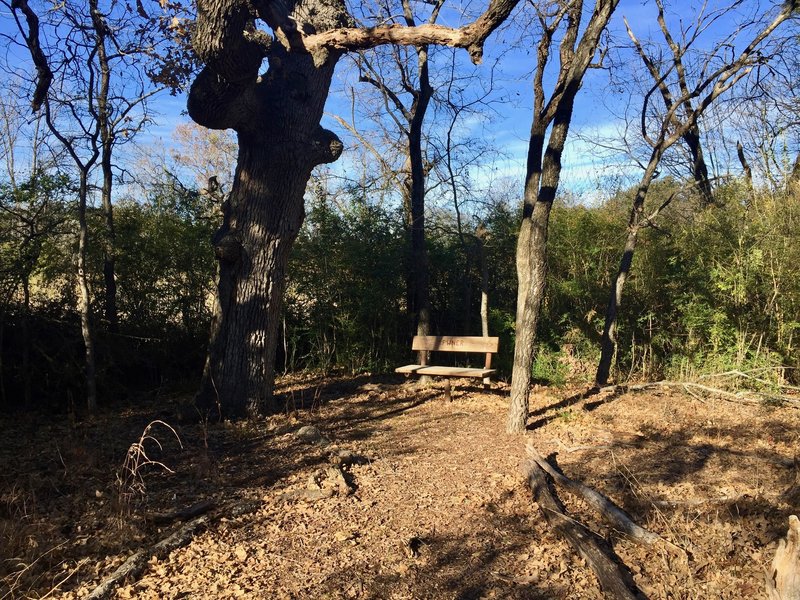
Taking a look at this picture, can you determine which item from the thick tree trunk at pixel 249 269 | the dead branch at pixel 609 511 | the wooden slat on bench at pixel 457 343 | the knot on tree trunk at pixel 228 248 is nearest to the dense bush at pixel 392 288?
the wooden slat on bench at pixel 457 343

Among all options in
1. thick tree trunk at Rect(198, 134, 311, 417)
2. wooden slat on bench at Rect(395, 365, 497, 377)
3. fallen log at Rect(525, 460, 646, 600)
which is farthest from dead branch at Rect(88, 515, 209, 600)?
wooden slat on bench at Rect(395, 365, 497, 377)

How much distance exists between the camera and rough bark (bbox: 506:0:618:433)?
21.2 ft

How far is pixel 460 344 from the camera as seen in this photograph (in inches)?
348

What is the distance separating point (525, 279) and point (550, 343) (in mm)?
4513

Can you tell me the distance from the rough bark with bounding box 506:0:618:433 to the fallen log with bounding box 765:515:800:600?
3.84m

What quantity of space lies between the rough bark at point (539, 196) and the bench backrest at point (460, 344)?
1.84m

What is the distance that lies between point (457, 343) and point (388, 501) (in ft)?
14.3

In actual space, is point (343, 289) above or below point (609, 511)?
above

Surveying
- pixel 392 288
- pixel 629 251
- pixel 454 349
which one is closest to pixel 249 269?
pixel 454 349

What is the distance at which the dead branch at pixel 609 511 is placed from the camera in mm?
3872

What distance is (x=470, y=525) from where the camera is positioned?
432cm

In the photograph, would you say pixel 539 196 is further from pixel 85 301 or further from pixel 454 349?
pixel 85 301

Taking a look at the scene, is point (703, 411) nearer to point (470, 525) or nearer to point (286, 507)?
point (470, 525)

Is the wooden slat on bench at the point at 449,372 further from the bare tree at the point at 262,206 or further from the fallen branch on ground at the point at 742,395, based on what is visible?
the fallen branch on ground at the point at 742,395
